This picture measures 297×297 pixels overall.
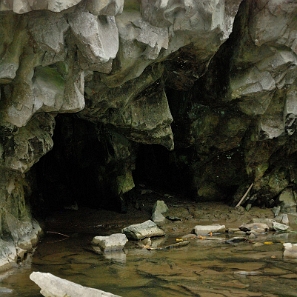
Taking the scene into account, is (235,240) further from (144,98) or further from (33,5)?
(33,5)

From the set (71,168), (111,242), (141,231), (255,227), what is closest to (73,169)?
(71,168)

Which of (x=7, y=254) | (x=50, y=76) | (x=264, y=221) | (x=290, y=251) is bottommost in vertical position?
(x=264, y=221)

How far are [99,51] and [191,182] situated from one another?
304 inches

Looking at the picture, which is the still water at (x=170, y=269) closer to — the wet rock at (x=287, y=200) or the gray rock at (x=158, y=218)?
the gray rock at (x=158, y=218)

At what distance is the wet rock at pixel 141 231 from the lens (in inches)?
358

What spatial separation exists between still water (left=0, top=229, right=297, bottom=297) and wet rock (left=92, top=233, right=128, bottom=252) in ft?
0.54

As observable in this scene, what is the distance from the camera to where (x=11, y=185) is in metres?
7.91

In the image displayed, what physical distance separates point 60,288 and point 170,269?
7.10 ft

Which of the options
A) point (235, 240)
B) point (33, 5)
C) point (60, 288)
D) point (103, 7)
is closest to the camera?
point (33, 5)

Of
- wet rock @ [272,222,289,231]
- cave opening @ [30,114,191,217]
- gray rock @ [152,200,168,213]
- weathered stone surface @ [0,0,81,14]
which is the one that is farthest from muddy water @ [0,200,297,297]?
weathered stone surface @ [0,0,81,14]

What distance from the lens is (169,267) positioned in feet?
23.2

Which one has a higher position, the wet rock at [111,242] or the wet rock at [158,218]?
the wet rock at [111,242]

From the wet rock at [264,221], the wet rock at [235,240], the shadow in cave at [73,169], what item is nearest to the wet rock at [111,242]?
the wet rock at [235,240]

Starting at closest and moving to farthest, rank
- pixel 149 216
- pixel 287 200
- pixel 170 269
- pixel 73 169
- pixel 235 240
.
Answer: pixel 170 269
pixel 235 240
pixel 149 216
pixel 73 169
pixel 287 200
